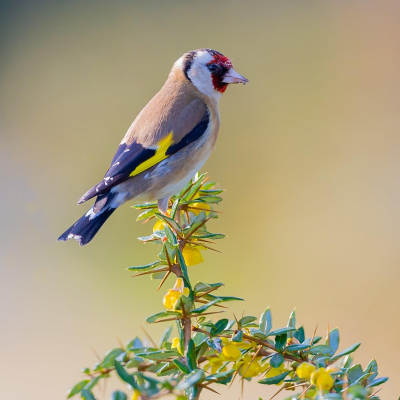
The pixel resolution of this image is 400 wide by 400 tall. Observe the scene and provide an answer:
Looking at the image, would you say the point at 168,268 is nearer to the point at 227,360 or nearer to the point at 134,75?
the point at 227,360

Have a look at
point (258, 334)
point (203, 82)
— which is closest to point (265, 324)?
point (258, 334)

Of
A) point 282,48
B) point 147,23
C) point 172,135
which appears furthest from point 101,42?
point 172,135

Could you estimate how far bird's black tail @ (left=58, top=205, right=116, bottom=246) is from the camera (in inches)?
72.1

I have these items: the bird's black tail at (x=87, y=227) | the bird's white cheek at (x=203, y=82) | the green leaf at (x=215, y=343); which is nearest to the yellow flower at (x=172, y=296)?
the green leaf at (x=215, y=343)

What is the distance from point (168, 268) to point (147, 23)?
5.00 metres

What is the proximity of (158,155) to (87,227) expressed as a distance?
1.30 feet

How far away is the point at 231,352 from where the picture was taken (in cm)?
94

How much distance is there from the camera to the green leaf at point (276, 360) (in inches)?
37.5

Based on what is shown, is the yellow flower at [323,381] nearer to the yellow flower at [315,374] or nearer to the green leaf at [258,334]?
the yellow flower at [315,374]

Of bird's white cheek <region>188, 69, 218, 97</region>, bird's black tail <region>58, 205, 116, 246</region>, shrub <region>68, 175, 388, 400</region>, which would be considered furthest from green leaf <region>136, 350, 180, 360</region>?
bird's white cheek <region>188, 69, 218, 97</region>

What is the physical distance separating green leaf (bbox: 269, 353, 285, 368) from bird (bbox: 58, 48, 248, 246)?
102 centimetres

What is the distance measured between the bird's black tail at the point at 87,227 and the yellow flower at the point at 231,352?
3.20 feet

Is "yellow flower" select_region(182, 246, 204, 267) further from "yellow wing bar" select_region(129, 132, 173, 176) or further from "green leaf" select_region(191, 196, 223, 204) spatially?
"yellow wing bar" select_region(129, 132, 173, 176)

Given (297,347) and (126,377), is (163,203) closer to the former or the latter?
(297,347)
